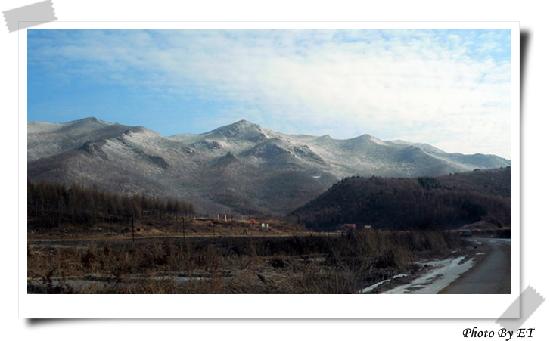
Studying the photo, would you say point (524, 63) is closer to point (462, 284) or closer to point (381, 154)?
point (462, 284)

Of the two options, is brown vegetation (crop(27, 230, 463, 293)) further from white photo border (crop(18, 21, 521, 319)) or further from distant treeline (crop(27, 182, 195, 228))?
distant treeline (crop(27, 182, 195, 228))
